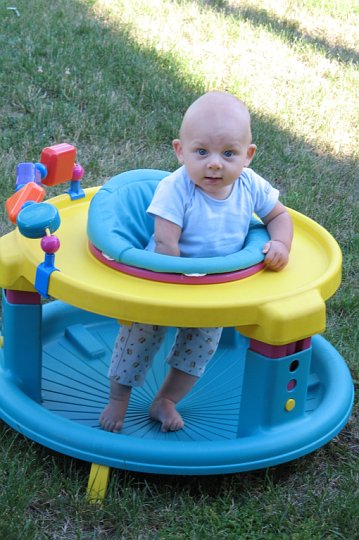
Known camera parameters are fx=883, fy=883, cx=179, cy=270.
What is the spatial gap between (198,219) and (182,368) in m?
0.41

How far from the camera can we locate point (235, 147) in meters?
2.17

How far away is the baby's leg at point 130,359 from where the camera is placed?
2.26 metres

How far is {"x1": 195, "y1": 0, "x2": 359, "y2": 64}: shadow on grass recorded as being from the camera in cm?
523

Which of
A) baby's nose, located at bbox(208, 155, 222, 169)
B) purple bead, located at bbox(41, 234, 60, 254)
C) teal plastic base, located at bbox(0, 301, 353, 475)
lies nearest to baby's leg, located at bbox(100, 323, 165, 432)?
teal plastic base, located at bbox(0, 301, 353, 475)

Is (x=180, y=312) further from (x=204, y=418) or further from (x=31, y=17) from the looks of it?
(x=31, y=17)

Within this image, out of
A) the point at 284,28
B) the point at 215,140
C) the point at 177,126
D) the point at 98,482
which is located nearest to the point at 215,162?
the point at 215,140

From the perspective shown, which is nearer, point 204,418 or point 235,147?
point 235,147

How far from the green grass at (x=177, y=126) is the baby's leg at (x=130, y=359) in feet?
0.63

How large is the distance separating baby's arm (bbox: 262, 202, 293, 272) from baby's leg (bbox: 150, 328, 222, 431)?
9.7 inches

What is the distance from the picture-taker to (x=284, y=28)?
17.9 ft

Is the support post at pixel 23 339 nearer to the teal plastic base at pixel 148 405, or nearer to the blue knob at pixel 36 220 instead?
the teal plastic base at pixel 148 405

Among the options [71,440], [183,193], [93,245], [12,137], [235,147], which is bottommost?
[12,137]

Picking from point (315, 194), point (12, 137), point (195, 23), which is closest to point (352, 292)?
point (315, 194)

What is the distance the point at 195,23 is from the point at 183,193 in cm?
312
